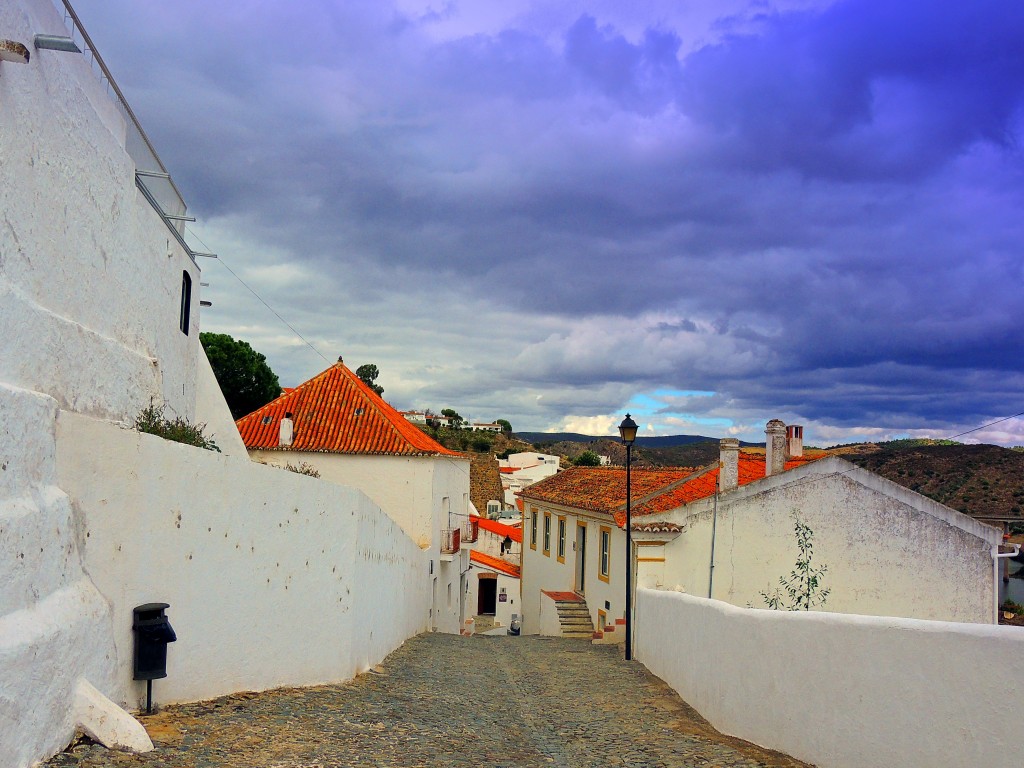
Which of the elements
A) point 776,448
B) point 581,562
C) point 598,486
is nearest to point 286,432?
point 581,562

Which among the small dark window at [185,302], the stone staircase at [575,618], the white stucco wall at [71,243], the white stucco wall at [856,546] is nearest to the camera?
the white stucco wall at [71,243]

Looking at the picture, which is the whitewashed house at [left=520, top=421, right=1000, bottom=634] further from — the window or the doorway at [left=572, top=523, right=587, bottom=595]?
the doorway at [left=572, top=523, right=587, bottom=595]

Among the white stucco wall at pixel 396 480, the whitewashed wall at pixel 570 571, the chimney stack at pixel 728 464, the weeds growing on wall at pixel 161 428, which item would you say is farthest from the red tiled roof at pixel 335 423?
the weeds growing on wall at pixel 161 428

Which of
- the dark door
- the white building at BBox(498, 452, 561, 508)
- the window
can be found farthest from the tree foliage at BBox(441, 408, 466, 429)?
the window

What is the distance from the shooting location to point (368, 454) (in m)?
25.6

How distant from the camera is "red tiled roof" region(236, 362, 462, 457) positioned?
25516mm

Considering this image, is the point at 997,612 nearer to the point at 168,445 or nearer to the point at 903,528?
the point at 903,528

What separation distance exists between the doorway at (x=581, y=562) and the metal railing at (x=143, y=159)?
15744mm

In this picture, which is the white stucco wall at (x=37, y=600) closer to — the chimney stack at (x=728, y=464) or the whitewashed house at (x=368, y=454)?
the chimney stack at (x=728, y=464)

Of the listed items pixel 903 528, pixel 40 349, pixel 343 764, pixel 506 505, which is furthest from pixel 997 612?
pixel 506 505

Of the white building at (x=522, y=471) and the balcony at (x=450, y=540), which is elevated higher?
the white building at (x=522, y=471)

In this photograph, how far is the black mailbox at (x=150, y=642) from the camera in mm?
6590

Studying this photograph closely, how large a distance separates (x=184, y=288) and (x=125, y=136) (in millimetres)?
3861

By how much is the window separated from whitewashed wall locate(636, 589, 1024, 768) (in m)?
12.8
